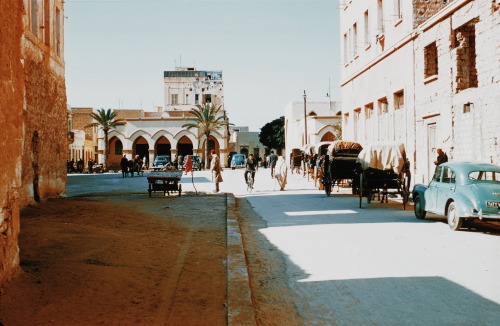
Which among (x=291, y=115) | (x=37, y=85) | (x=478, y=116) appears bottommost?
(x=478, y=116)

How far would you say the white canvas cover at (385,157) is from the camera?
51.5 ft

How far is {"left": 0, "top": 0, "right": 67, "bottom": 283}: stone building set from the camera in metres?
5.74

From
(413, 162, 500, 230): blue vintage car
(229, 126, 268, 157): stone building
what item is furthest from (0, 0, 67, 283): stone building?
(229, 126, 268, 157): stone building

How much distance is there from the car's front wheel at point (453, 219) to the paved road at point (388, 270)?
0.16m

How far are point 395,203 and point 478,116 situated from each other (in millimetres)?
3830

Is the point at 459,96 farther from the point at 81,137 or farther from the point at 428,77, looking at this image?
the point at 81,137

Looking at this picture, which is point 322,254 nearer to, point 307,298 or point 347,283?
point 347,283

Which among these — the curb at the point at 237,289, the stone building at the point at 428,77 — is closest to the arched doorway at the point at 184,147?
the stone building at the point at 428,77

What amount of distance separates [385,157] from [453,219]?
17.4 ft

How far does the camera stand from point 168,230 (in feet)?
34.7

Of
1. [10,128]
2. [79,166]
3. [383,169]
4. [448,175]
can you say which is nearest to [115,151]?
[79,166]

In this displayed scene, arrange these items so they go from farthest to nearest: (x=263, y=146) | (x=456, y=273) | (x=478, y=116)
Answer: (x=263, y=146) → (x=478, y=116) → (x=456, y=273)

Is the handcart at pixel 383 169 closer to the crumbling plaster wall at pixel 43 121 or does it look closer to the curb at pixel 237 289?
the curb at pixel 237 289

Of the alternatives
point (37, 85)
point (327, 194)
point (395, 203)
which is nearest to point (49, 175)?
point (37, 85)
